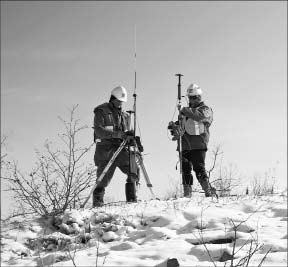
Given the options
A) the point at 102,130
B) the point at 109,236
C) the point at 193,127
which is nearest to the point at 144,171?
the point at 102,130

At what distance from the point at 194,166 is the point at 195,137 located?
54 cm

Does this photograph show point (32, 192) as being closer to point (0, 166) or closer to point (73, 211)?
point (73, 211)

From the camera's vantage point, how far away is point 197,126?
7.54 metres

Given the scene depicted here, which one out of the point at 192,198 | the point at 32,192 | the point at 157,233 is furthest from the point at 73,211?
the point at 192,198

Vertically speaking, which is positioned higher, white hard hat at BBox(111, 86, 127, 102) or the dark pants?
white hard hat at BBox(111, 86, 127, 102)

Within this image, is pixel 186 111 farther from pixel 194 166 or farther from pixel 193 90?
pixel 194 166

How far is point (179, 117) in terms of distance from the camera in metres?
7.88

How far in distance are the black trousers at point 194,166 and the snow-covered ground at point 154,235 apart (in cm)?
85

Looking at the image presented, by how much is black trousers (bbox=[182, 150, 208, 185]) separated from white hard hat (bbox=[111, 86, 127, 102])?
160 cm

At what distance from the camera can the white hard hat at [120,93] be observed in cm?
745

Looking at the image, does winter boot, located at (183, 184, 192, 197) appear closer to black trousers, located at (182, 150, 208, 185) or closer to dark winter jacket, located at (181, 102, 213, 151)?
black trousers, located at (182, 150, 208, 185)

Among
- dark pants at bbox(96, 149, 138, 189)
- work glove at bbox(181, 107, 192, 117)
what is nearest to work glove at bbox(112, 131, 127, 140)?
dark pants at bbox(96, 149, 138, 189)

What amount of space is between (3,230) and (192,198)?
9.93ft

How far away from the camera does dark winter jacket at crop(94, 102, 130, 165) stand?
23.7ft
